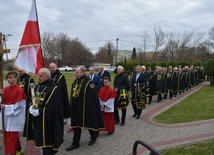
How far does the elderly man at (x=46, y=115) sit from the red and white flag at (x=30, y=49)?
1.26 m

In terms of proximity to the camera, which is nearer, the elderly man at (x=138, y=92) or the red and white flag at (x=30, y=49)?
the red and white flag at (x=30, y=49)

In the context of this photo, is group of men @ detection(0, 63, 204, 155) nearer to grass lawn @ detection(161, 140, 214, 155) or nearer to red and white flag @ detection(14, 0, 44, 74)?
red and white flag @ detection(14, 0, 44, 74)

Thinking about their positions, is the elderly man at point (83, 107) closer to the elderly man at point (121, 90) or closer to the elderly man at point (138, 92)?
the elderly man at point (121, 90)

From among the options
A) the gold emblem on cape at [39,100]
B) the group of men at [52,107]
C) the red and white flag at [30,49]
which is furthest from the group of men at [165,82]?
the gold emblem on cape at [39,100]

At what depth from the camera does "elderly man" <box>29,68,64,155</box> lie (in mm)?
4066

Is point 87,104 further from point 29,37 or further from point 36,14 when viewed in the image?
point 36,14

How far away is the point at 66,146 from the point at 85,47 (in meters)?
A: 69.3

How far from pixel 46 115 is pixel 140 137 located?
3148 millimetres

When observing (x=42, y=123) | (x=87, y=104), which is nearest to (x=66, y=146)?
(x=87, y=104)

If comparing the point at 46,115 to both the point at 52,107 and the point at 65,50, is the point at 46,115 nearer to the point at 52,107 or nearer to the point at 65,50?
the point at 52,107

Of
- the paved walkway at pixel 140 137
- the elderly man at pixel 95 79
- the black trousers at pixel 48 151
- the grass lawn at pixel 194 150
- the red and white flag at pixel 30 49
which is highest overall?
the red and white flag at pixel 30 49

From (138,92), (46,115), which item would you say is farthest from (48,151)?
(138,92)

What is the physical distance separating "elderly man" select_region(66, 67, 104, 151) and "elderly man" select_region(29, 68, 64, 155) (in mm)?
1081

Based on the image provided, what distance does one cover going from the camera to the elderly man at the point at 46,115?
13.3ft
